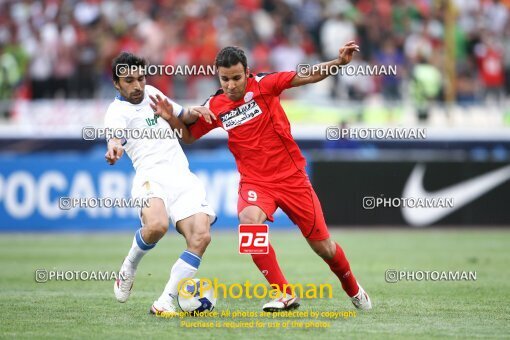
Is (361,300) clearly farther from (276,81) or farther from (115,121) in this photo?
(115,121)

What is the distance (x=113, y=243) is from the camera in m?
17.4

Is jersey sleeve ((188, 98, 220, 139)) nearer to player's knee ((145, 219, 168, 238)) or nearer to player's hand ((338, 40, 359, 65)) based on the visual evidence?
player's knee ((145, 219, 168, 238))

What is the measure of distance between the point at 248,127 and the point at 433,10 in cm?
1664

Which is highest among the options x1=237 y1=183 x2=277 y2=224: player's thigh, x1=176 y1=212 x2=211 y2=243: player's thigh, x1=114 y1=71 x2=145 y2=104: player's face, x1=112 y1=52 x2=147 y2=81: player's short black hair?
x1=112 y1=52 x2=147 y2=81: player's short black hair

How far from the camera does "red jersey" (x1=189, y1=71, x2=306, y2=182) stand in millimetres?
9188

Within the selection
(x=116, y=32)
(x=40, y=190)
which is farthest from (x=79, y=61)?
(x=40, y=190)

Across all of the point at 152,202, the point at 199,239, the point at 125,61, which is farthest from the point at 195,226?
the point at 125,61

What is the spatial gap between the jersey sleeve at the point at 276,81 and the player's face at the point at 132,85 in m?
1.14

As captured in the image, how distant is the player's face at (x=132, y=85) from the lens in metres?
9.19

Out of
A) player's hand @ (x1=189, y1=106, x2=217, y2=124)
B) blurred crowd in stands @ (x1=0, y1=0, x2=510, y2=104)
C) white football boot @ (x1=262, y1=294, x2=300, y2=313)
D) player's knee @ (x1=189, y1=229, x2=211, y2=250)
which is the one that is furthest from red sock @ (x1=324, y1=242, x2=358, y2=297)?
blurred crowd in stands @ (x1=0, y1=0, x2=510, y2=104)

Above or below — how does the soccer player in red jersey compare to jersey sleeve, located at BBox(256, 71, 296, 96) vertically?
below

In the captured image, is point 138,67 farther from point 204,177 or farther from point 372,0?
point 372,0

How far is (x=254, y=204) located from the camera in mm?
8992

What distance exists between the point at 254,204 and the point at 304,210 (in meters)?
0.50
